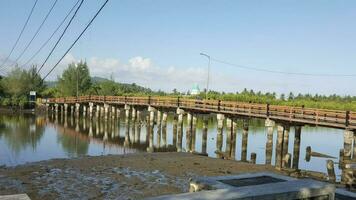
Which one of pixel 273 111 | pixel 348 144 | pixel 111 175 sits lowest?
pixel 111 175

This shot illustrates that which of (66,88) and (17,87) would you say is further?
(66,88)

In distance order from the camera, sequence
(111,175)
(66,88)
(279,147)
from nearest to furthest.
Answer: (111,175)
(279,147)
(66,88)

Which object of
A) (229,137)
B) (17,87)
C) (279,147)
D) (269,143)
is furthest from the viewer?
(17,87)

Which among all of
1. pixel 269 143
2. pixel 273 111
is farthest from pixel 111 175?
pixel 273 111

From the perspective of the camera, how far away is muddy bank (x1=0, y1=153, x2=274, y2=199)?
14.5 meters

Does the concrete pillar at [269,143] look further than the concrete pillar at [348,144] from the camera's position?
Yes

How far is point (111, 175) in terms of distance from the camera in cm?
1758

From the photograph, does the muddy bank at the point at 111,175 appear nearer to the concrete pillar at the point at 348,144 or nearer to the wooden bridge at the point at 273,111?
the concrete pillar at the point at 348,144

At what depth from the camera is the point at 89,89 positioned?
9544 centimetres

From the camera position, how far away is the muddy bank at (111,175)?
14.5 metres

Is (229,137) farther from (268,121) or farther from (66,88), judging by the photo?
(66,88)

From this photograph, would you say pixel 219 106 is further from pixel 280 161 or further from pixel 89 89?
pixel 89 89

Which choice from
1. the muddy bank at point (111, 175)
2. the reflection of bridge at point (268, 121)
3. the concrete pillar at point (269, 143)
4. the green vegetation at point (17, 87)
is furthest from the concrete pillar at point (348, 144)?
the green vegetation at point (17, 87)

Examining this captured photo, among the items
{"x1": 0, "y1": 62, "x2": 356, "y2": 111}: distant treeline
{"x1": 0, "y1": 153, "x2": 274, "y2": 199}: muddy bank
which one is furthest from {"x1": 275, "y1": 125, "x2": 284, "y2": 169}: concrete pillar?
{"x1": 0, "y1": 62, "x2": 356, "y2": 111}: distant treeline
